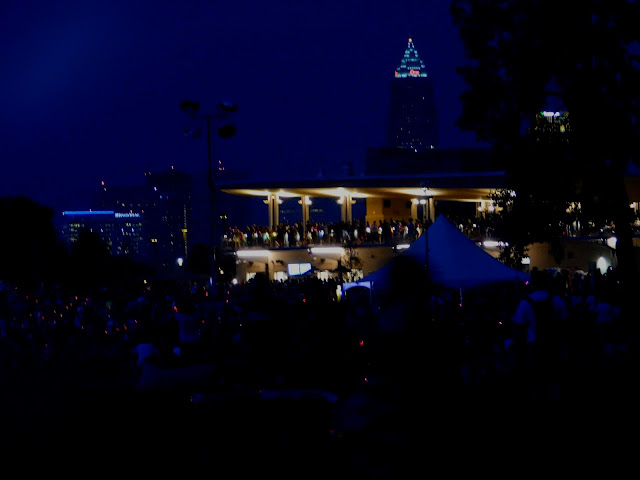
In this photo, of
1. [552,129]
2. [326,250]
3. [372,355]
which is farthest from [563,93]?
[326,250]

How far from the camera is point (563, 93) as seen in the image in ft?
65.7

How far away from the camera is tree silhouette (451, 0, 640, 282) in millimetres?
19266

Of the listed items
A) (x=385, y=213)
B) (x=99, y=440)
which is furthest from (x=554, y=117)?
(x=385, y=213)

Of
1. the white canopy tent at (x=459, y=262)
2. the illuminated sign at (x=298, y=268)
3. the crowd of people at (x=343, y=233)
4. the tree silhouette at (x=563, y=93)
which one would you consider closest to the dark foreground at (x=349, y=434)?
the white canopy tent at (x=459, y=262)

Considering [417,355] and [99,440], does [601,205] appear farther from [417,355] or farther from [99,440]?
[417,355]

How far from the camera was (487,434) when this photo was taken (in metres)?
8.99

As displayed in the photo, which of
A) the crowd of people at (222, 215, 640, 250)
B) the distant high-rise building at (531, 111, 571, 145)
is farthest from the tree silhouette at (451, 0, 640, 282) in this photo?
the crowd of people at (222, 215, 640, 250)

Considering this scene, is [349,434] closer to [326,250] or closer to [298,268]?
[298,268]

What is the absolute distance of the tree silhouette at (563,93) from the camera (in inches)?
758

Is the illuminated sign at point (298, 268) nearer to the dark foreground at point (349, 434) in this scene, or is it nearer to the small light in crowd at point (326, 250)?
the small light in crowd at point (326, 250)

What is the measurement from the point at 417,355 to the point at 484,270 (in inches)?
457

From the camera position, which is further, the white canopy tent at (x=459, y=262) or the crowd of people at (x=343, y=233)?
the crowd of people at (x=343, y=233)

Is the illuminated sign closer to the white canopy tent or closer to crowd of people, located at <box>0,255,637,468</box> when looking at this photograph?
crowd of people, located at <box>0,255,637,468</box>

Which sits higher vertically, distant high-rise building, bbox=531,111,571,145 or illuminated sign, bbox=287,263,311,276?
distant high-rise building, bbox=531,111,571,145
